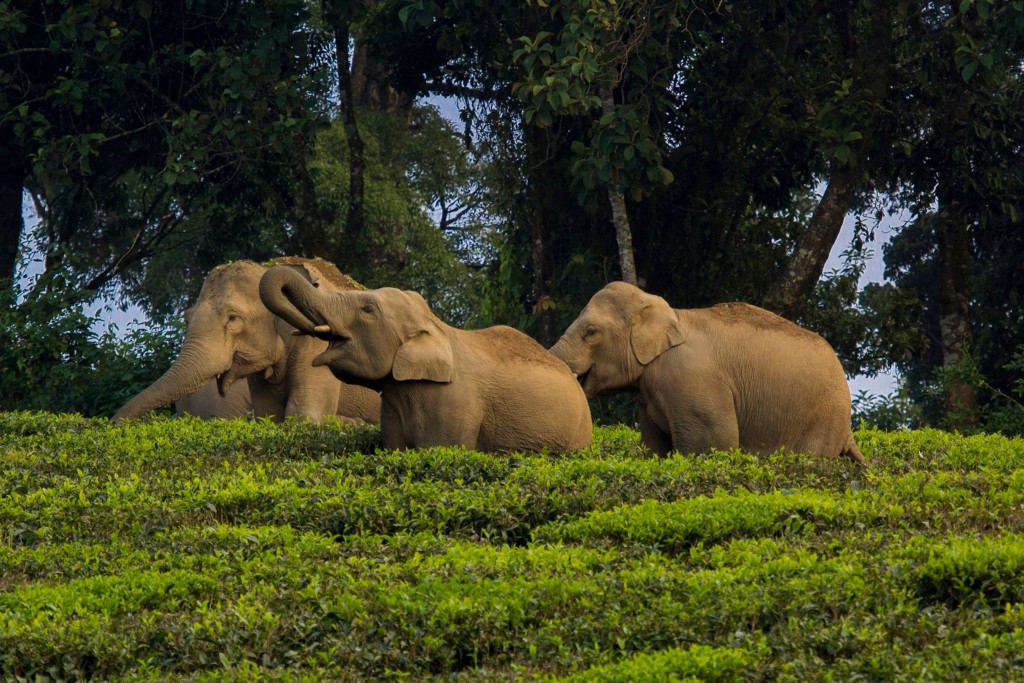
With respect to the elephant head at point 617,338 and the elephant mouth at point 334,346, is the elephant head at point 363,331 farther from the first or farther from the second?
the elephant head at point 617,338

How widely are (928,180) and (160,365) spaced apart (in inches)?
370

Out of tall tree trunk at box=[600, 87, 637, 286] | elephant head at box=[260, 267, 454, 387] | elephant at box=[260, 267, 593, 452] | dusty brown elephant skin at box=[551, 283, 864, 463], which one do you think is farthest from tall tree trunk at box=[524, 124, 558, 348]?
elephant head at box=[260, 267, 454, 387]

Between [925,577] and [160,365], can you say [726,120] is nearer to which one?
[160,365]

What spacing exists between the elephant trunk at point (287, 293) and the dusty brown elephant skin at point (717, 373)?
5.80ft

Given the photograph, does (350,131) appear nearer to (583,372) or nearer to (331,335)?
(583,372)

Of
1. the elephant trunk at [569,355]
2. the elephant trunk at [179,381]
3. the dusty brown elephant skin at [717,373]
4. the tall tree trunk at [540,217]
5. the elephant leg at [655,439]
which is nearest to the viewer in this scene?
the dusty brown elephant skin at [717,373]

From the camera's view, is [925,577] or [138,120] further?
[138,120]

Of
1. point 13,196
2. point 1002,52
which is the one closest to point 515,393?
point 1002,52

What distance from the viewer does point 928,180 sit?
19719 millimetres

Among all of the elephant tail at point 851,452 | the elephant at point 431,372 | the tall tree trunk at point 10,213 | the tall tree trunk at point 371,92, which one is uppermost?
the tall tree trunk at point 371,92

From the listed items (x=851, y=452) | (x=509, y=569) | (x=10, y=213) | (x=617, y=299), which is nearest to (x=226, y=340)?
(x=617, y=299)

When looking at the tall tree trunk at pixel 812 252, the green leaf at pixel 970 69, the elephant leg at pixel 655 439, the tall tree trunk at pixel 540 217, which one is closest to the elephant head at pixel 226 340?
the elephant leg at pixel 655 439

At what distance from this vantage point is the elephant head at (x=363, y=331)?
1051 centimetres

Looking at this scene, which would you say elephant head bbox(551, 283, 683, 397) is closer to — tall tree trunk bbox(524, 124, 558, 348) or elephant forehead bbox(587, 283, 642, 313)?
elephant forehead bbox(587, 283, 642, 313)
